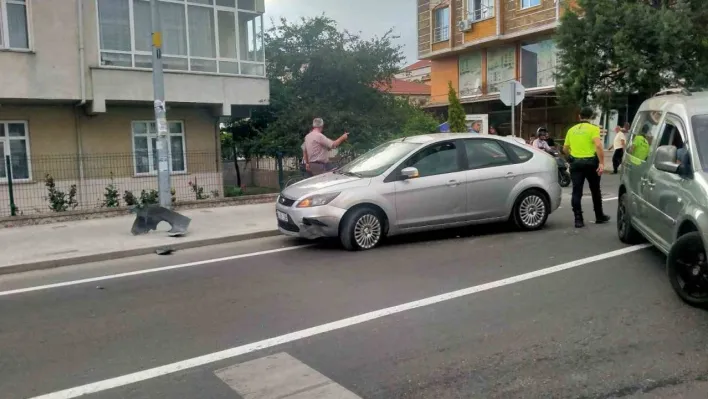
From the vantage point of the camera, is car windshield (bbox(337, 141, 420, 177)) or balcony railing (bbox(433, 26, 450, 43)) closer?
car windshield (bbox(337, 141, 420, 177))

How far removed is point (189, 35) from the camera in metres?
17.8

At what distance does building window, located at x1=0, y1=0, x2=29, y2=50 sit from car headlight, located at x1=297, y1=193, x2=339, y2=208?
1067cm

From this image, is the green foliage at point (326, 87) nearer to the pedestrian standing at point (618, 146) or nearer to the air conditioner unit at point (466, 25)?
the pedestrian standing at point (618, 146)

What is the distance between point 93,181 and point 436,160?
8999 millimetres

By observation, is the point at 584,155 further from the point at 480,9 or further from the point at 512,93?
the point at 480,9

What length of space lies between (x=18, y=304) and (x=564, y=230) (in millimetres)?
7157

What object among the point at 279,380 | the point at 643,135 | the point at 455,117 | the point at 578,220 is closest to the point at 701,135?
the point at 643,135

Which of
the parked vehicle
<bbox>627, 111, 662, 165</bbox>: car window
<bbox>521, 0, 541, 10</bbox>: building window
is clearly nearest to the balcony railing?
<bbox>521, 0, 541, 10</bbox>: building window

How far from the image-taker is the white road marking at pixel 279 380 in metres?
3.88

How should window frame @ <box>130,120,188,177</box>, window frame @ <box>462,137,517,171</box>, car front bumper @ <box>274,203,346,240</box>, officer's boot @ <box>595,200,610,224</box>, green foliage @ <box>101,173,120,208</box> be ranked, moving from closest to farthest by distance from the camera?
car front bumper @ <box>274,203,346,240</box> < window frame @ <box>462,137,517,171</box> < officer's boot @ <box>595,200,610,224</box> < green foliage @ <box>101,173,120,208</box> < window frame @ <box>130,120,188,177</box>

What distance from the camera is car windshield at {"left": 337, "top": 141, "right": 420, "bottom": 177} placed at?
8781 millimetres

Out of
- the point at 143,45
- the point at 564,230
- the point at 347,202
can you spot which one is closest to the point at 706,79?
the point at 564,230

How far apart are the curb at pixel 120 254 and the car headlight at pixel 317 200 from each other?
1986 millimetres

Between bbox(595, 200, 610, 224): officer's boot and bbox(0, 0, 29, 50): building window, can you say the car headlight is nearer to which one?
bbox(595, 200, 610, 224): officer's boot
